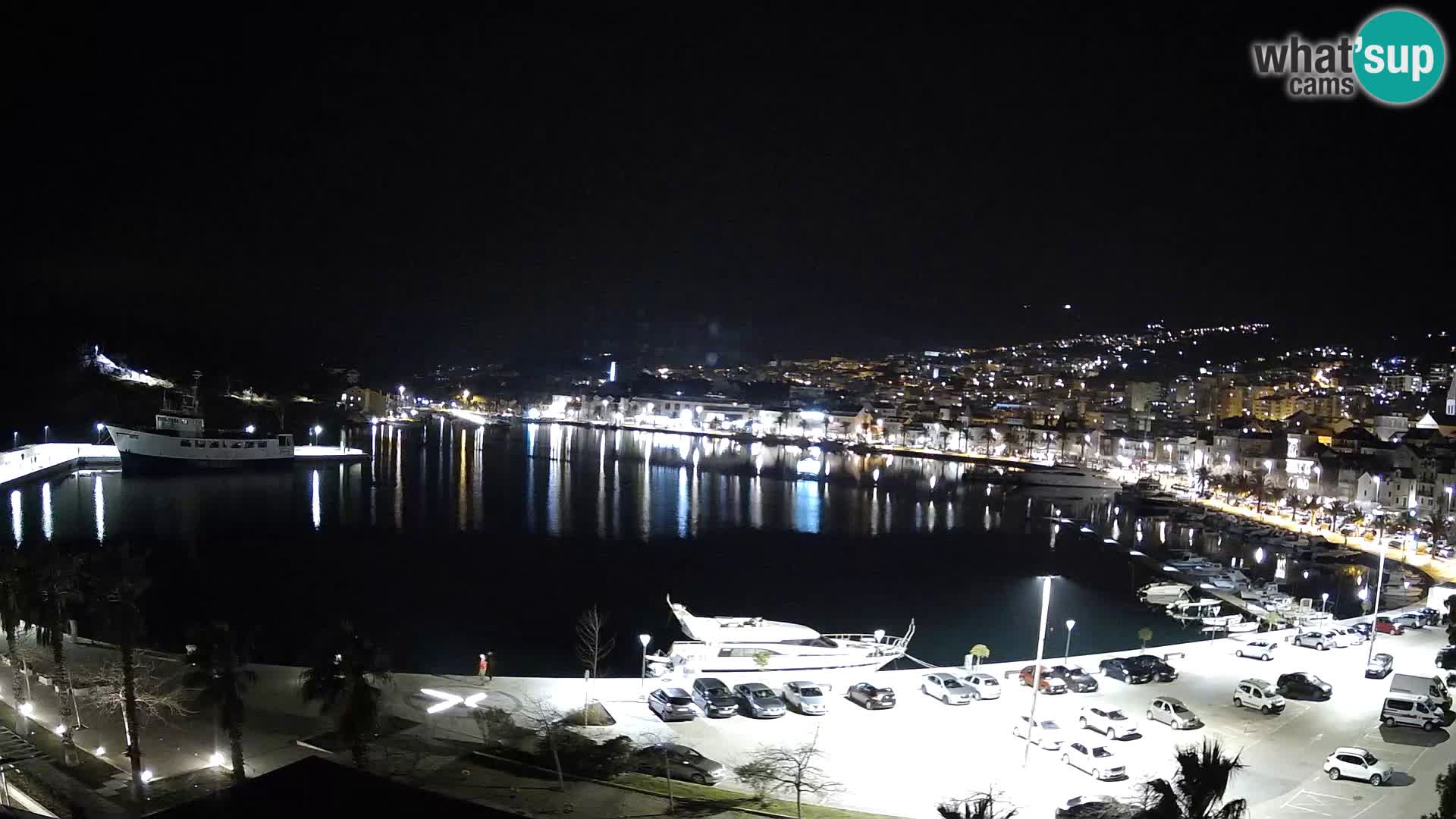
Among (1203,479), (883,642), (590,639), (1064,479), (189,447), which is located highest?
(189,447)

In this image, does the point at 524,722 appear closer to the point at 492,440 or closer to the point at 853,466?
the point at 853,466

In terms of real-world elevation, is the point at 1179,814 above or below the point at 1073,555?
above

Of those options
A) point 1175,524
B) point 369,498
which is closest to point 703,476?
point 369,498

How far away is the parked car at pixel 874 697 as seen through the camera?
7574mm

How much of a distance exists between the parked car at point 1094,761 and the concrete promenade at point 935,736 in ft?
0.26

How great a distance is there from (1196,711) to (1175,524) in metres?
20.6

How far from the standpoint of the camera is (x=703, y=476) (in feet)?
115

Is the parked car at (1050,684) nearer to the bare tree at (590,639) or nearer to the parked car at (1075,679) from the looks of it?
the parked car at (1075,679)

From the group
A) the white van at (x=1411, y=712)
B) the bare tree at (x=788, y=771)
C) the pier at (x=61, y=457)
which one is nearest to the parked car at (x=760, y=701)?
the bare tree at (x=788, y=771)

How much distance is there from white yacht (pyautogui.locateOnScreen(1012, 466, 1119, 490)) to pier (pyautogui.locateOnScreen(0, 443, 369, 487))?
26.3 metres

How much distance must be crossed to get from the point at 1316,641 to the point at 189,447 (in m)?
A: 31.6

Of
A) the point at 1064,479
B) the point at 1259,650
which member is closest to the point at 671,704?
the point at 1259,650

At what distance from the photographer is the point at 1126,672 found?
27.8ft

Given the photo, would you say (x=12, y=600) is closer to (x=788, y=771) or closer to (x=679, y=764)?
(x=679, y=764)
